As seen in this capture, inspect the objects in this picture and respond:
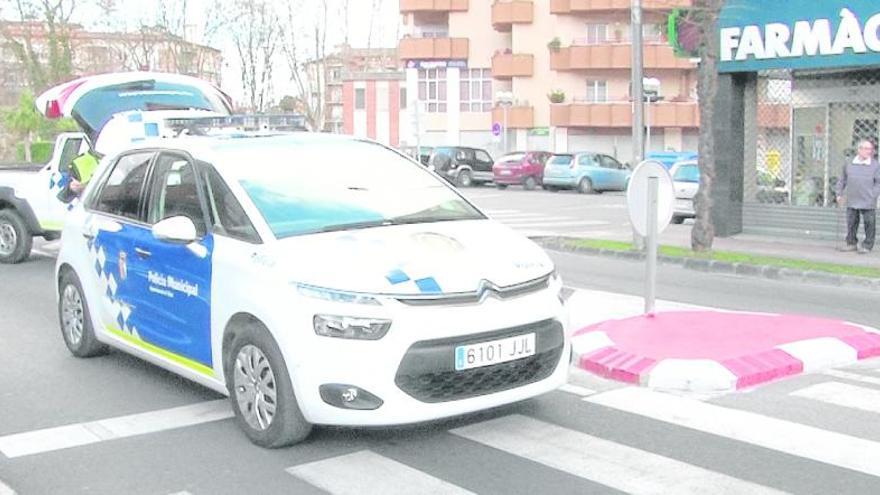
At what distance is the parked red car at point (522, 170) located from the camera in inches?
1642

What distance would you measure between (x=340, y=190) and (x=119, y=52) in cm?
5542

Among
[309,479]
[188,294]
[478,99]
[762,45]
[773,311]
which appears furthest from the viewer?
[478,99]

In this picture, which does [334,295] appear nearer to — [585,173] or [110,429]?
[110,429]

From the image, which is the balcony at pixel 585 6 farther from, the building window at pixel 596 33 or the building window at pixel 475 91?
the building window at pixel 475 91

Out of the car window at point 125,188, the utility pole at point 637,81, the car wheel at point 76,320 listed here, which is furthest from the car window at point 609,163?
the car window at point 125,188

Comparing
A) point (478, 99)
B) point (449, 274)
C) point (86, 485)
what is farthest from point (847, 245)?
point (478, 99)

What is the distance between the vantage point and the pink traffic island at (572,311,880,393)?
714 cm

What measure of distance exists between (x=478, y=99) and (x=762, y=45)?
144 ft

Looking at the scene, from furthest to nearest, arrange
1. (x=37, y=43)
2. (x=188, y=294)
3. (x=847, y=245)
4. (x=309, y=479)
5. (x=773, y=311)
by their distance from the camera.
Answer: (x=37, y=43)
(x=847, y=245)
(x=773, y=311)
(x=188, y=294)
(x=309, y=479)

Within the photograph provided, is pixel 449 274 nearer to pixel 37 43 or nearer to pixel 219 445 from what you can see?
pixel 219 445

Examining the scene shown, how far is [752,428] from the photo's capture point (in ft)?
19.9

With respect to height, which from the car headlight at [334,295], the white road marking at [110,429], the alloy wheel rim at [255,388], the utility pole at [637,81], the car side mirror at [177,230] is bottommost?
the white road marking at [110,429]

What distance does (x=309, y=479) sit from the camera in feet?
17.5

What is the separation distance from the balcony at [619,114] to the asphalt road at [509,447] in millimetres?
43503
